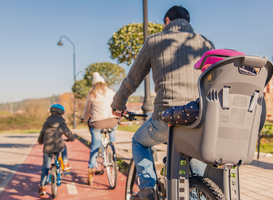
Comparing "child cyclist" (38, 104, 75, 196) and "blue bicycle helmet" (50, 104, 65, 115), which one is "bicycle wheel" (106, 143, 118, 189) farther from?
"blue bicycle helmet" (50, 104, 65, 115)

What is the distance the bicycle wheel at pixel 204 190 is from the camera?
5.11ft

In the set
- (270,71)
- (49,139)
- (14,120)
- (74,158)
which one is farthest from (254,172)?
(14,120)

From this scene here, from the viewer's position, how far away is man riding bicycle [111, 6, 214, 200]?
6.55 feet

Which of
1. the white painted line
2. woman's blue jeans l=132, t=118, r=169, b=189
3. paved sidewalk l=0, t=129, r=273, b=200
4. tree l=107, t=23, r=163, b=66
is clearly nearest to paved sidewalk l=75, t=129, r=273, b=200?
paved sidewalk l=0, t=129, r=273, b=200

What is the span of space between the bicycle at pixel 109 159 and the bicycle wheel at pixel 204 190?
268 centimetres

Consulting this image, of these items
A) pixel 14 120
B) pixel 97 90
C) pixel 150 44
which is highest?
pixel 150 44

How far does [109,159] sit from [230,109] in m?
3.38

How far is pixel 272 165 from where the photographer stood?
213 inches

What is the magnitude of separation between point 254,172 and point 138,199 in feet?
10.4

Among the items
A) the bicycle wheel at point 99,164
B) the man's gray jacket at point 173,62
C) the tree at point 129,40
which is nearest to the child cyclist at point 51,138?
the bicycle wheel at point 99,164

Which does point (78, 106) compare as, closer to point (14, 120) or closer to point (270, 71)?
point (14, 120)

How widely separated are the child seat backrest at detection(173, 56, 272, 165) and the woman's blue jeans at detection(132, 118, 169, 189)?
64 centimetres

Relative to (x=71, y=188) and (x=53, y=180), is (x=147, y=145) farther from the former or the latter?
(x=71, y=188)

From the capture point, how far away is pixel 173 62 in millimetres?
2043
